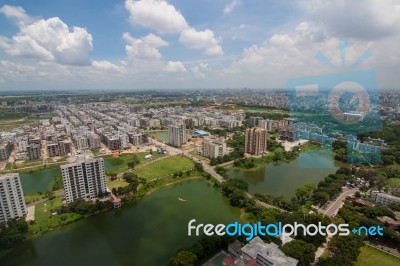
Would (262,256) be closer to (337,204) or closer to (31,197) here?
(337,204)

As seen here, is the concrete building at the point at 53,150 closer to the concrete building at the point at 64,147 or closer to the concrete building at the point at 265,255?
the concrete building at the point at 64,147

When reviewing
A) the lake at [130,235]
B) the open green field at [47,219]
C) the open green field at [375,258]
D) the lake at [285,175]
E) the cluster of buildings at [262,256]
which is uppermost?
the cluster of buildings at [262,256]

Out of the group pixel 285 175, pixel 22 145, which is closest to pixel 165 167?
pixel 285 175

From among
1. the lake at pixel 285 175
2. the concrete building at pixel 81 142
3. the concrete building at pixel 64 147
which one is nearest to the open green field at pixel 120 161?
the concrete building at pixel 81 142

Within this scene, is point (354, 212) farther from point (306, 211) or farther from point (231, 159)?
point (231, 159)

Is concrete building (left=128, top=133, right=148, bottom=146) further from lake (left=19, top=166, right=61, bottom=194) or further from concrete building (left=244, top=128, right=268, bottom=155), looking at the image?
concrete building (left=244, top=128, right=268, bottom=155)

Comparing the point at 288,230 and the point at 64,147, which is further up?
the point at 64,147
